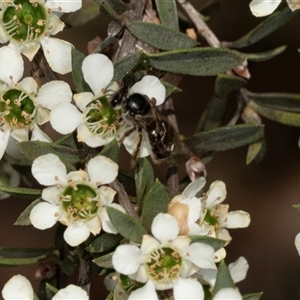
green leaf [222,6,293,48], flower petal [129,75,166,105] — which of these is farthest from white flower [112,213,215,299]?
green leaf [222,6,293,48]

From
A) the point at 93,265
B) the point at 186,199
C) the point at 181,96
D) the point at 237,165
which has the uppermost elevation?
the point at 186,199

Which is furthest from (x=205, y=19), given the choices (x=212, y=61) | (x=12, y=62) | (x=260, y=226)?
(x=260, y=226)

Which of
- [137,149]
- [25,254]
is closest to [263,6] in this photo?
[137,149]

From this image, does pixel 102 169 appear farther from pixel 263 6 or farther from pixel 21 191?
pixel 263 6

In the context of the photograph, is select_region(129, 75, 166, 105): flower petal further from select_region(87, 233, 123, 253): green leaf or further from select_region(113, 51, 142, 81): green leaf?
select_region(87, 233, 123, 253): green leaf

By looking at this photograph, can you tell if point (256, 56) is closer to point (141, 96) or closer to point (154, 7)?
point (154, 7)

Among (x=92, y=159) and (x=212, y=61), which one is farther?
(x=212, y=61)
